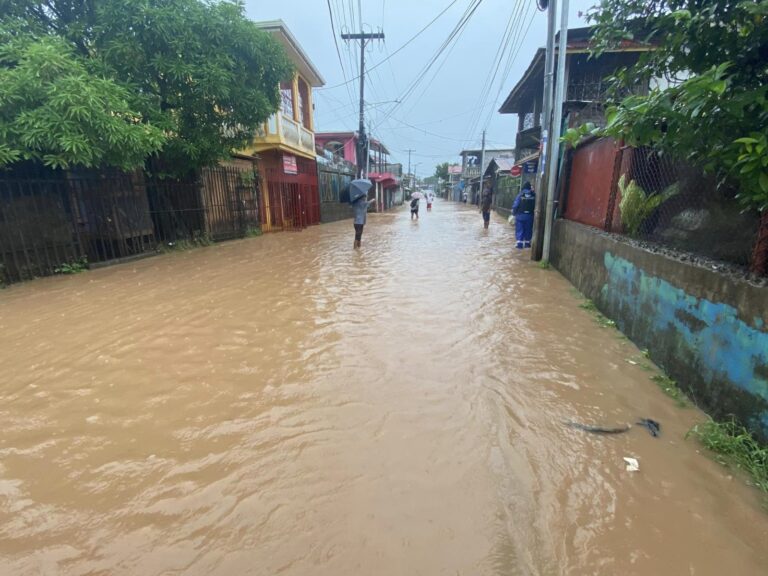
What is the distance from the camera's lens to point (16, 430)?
2.69m

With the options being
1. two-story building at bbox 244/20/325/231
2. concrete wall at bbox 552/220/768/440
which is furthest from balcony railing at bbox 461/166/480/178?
concrete wall at bbox 552/220/768/440

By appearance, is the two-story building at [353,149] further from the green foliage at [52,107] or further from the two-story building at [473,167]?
the green foliage at [52,107]

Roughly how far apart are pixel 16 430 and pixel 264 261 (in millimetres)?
6509

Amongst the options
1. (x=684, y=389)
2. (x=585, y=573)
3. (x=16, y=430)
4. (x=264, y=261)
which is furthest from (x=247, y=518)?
(x=264, y=261)

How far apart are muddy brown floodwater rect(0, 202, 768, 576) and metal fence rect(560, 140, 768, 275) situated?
1158mm

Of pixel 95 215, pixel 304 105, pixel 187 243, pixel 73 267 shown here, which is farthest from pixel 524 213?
pixel 304 105

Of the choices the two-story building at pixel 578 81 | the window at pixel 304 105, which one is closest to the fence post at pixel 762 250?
the two-story building at pixel 578 81

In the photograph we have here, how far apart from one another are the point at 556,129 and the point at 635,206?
3.68m

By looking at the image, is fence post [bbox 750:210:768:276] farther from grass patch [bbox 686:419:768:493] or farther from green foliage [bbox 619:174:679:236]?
green foliage [bbox 619:174:679:236]

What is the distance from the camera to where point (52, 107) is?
229 inches

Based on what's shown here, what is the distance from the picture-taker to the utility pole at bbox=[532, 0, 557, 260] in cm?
771

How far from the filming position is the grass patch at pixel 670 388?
298 cm

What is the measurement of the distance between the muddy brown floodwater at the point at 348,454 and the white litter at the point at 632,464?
0.05 meters

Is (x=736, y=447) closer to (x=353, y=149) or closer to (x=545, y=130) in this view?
(x=545, y=130)
